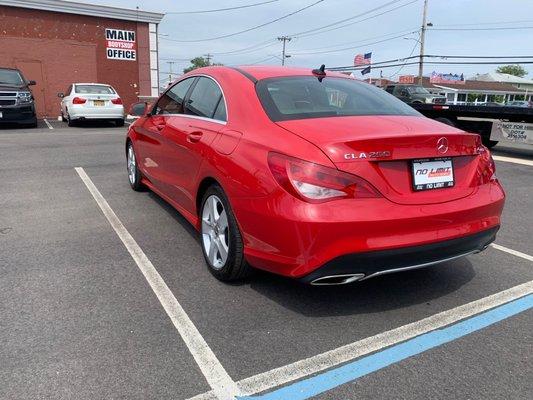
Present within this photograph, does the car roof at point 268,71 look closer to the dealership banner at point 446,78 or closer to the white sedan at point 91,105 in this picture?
the white sedan at point 91,105

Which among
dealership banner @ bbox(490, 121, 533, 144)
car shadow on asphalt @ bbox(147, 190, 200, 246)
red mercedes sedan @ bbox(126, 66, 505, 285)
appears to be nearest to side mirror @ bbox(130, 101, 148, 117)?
car shadow on asphalt @ bbox(147, 190, 200, 246)

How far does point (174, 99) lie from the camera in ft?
16.6

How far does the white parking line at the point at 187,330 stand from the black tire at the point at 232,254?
16.3 inches

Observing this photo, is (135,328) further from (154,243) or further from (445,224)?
(445,224)

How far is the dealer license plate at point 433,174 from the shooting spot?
303cm

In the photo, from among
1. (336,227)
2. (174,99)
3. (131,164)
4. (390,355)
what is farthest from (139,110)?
(390,355)

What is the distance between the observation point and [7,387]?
244cm

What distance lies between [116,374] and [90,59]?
22207mm

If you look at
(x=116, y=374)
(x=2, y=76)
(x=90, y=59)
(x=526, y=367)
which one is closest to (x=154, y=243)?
(x=116, y=374)

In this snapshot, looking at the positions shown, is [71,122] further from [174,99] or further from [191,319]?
[191,319]

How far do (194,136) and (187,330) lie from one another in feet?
5.70

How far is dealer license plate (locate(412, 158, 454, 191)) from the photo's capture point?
3.03 meters

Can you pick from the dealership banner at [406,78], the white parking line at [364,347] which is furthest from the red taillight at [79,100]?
the dealership banner at [406,78]

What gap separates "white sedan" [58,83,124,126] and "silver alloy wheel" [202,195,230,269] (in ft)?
43.6
